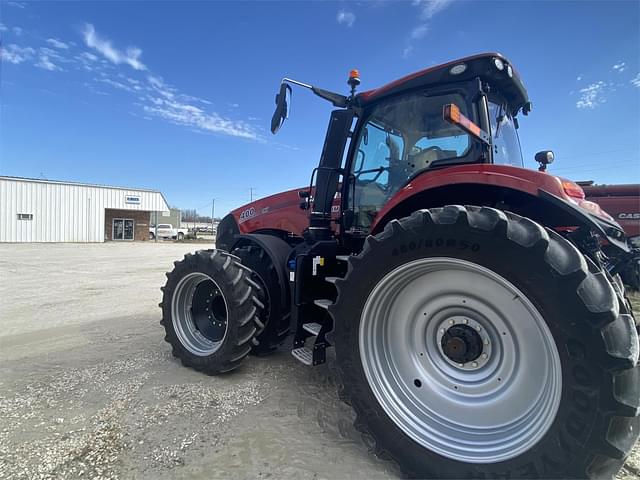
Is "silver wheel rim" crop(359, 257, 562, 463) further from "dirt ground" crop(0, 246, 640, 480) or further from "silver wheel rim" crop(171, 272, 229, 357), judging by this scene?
"silver wheel rim" crop(171, 272, 229, 357)

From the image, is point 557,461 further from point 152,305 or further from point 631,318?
point 152,305

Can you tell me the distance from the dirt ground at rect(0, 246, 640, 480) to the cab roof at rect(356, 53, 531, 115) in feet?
8.98

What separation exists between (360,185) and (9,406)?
3.53m

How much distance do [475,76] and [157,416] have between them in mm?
3598

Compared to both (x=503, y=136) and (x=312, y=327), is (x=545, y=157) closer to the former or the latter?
(x=503, y=136)

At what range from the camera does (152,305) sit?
7.05 meters

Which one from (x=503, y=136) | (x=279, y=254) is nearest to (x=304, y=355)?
(x=279, y=254)

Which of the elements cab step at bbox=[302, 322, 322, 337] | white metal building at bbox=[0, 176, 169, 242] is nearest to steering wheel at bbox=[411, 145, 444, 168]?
cab step at bbox=[302, 322, 322, 337]

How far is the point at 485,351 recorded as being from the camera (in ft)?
7.41

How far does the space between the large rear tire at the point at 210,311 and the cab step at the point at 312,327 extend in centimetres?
59

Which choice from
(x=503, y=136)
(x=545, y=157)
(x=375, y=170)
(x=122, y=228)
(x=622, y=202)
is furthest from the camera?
(x=122, y=228)

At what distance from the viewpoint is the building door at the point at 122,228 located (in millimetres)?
32656

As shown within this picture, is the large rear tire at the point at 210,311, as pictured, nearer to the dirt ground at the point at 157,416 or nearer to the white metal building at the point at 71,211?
the dirt ground at the point at 157,416

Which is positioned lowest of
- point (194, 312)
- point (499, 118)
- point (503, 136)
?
point (194, 312)
